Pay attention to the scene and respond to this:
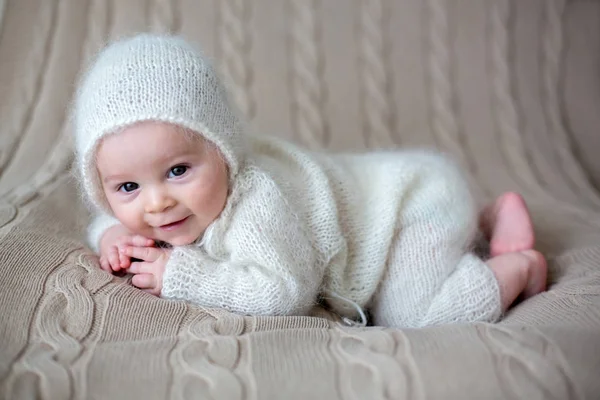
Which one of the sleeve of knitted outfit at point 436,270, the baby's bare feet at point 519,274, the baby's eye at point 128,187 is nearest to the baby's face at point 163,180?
the baby's eye at point 128,187

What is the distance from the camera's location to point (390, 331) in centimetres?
86

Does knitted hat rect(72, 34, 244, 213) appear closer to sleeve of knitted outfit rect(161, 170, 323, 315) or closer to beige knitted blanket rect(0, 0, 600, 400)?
sleeve of knitted outfit rect(161, 170, 323, 315)

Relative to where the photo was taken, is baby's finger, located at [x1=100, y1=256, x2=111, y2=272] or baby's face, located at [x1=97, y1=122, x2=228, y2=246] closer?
baby's face, located at [x1=97, y1=122, x2=228, y2=246]

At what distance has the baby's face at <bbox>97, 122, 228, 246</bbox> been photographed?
0.96 meters

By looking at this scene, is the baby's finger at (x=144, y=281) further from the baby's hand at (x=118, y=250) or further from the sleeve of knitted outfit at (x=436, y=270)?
the sleeve of knitted outfit at (x=436, y=270)

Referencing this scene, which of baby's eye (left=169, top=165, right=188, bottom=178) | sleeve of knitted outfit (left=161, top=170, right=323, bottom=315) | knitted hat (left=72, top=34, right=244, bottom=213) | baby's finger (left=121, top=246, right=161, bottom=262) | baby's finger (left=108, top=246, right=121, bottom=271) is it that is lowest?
baby's finger (left=108, top=246, right=121, bottom=271)

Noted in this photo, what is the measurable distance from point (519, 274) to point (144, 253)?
27.2 inches

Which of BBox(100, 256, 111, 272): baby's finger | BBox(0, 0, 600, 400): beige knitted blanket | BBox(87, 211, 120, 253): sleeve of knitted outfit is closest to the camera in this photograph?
BBox(0, 0, 600, 400): beige knitted blanket

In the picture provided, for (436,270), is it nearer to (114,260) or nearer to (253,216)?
(253,216)

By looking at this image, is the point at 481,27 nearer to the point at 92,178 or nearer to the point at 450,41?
the point at 450,41

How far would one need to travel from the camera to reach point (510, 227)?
1.24m

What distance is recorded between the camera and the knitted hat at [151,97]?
0.95m

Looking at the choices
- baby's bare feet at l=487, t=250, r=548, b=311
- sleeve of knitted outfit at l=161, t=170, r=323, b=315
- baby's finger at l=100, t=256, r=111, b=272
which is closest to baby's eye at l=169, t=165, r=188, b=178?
sleeve of knitted outfit at l=161, t=170, r=323, b=315

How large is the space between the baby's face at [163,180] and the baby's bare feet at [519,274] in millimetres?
530
